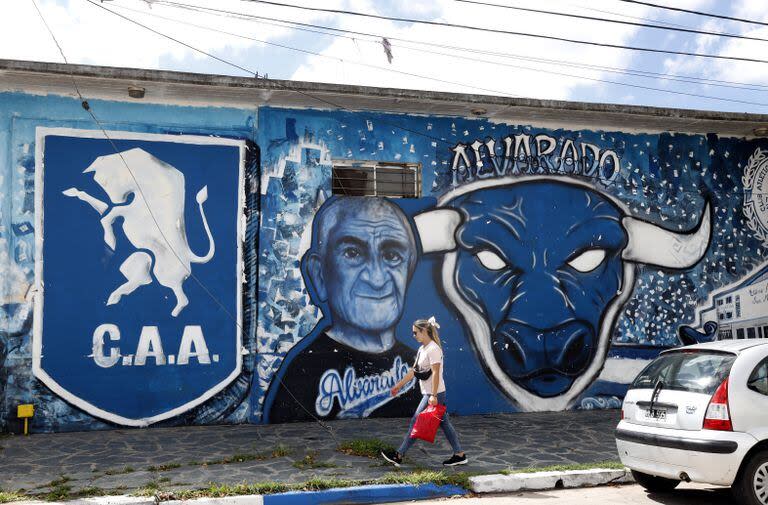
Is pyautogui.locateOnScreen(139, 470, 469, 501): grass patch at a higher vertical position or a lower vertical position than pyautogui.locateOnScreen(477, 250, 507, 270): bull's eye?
lower

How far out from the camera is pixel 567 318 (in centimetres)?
1125

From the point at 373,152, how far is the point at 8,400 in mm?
6079

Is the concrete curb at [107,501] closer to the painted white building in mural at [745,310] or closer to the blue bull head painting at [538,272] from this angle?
the blue bull head painting at [538,272]

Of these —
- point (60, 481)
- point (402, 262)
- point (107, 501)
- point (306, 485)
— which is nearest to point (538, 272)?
point (402, 262)

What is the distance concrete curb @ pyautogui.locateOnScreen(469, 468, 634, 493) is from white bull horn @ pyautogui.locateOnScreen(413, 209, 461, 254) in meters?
4.38

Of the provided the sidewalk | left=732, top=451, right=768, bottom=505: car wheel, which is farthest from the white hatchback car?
the sidewalk

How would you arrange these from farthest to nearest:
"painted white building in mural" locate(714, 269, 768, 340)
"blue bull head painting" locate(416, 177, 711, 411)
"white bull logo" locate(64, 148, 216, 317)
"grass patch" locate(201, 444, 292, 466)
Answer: "painted white building in mural" locate(714, 269, 768, 340)
"blue bull head painting" locate(416, 177, 711, 411)
"white bull logo" locate(64, 148, 216, 317)
"grass patch" locate(201, 444, 292, 466)

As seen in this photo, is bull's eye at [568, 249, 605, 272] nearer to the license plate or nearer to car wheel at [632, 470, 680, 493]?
car wheel at [632, 470, 680, 493]

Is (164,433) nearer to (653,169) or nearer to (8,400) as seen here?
(8,400)

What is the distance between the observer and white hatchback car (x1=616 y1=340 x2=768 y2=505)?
569 centimetres

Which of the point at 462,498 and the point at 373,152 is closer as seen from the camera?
the point at 462,498

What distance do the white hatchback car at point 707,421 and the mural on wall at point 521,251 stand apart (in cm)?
441

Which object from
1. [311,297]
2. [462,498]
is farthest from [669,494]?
[311,297]

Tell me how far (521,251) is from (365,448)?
4.53 meters
